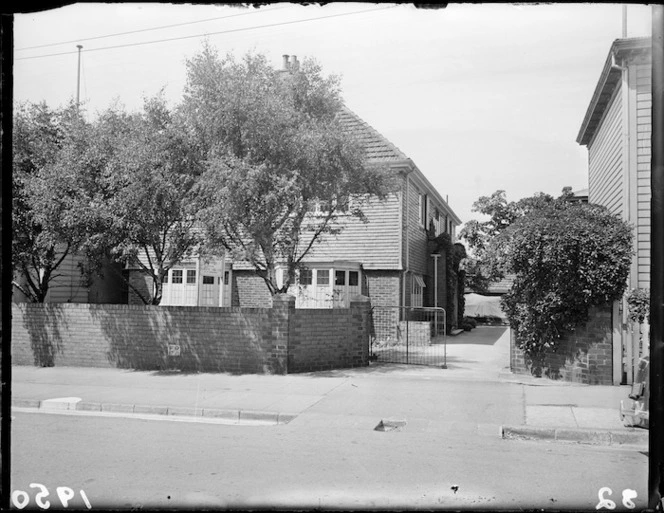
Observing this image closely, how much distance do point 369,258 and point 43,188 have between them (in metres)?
10.9

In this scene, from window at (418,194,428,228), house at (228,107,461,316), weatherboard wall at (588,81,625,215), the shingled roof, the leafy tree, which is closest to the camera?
weatherboard wall at (588,81,625,215)

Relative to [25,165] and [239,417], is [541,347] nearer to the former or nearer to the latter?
[239,417]

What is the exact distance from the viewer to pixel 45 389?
1196 centimetres

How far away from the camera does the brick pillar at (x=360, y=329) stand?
1452cm

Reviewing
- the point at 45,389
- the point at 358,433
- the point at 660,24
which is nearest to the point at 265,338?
the point at 45,389

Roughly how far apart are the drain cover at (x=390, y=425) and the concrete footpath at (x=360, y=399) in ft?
0.16

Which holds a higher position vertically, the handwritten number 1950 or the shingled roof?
the shingled roof

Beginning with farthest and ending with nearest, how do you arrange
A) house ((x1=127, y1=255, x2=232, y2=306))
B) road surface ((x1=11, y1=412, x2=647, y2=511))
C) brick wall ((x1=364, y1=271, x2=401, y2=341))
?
house ((x1=127, y1=255, x2=232, y2=306)), brick wall ((x1=364, y1=271, x2=401, y2=341)), road surface ((x1=11, y1=412, x2=647, y2=511))

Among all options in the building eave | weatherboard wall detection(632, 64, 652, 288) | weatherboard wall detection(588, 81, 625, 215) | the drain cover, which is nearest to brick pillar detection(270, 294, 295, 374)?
the drain cover

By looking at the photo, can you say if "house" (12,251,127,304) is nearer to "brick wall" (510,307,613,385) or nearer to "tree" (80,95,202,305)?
"tree" (80,95,202,305)

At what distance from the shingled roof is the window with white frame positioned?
4.87 m

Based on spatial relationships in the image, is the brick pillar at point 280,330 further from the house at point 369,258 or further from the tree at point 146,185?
the house at point 369,258

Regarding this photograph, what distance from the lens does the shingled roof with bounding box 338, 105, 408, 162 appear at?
67.7ft

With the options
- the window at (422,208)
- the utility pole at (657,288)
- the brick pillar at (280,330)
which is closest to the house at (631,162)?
the brick pillar at (280,330)
